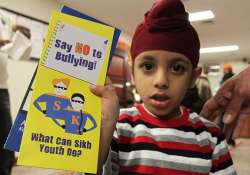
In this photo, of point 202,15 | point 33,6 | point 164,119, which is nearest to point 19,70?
point 33,6

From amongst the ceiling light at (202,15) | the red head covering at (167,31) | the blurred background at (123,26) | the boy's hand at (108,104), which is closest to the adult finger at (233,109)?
the red head covering at (167,31)

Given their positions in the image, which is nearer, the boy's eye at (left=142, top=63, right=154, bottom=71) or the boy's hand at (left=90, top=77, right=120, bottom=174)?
the boy's hand at (left=90, top=77, right=120, bottom=174)

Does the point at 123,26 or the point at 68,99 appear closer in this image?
the point at 68,99

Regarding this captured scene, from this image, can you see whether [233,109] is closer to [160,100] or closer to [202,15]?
[160,100]

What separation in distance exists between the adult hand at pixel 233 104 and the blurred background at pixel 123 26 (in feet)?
3.52

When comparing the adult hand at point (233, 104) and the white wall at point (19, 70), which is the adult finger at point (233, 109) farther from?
the white wall at point (19, 70)

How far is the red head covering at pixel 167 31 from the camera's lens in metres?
0.72

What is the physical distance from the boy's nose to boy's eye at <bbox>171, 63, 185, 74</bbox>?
3 centimetres

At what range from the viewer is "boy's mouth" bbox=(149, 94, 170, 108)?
72 centimetres

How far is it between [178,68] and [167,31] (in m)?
0.10

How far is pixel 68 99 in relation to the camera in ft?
1.87

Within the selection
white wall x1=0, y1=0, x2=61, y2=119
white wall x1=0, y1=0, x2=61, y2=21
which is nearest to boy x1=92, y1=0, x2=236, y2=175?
white wall x1=0, y1=0, x2=61, y2=119

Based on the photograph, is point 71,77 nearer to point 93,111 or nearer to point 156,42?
point 93,111

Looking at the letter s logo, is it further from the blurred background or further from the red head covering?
the blurred background
